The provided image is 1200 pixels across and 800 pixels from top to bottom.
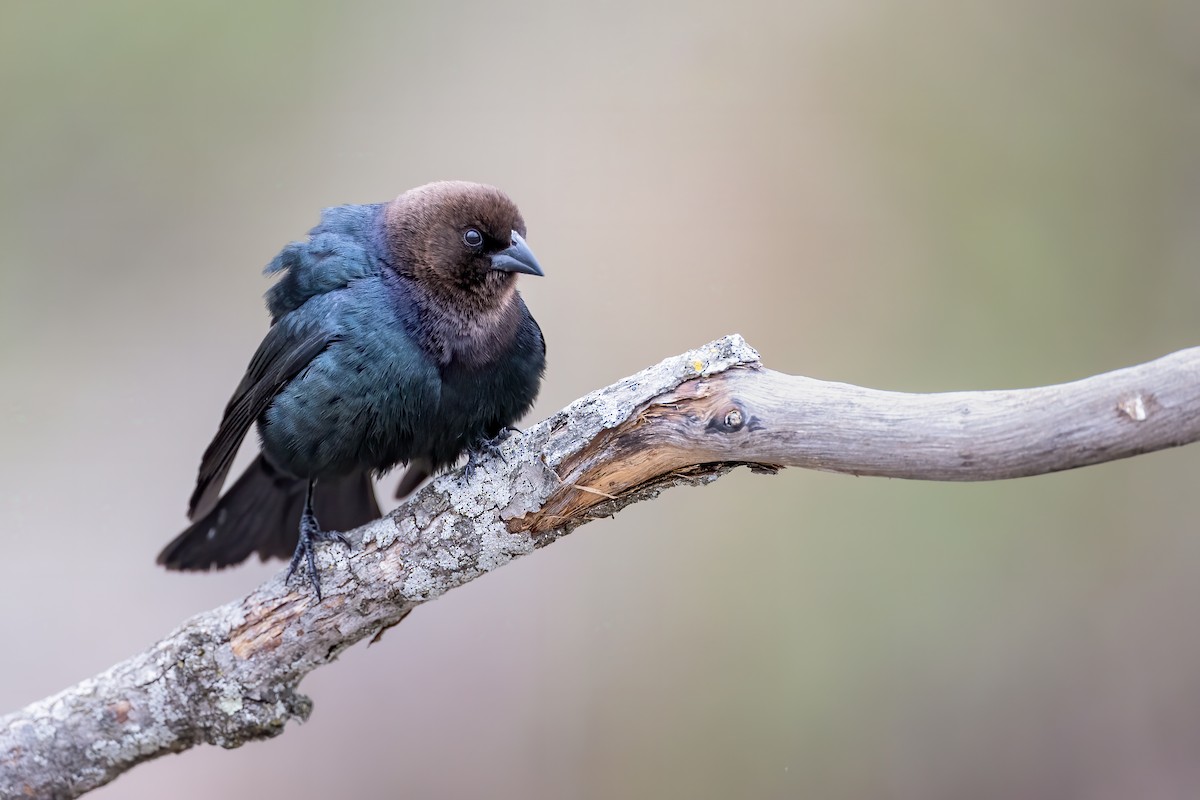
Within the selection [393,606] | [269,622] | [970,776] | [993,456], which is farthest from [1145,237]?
[269,622]

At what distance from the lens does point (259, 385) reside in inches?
121

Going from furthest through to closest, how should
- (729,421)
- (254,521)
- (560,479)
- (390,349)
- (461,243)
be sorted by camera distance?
(254,521)
(461,243)
(390,349)
(560,479)
(729,421)

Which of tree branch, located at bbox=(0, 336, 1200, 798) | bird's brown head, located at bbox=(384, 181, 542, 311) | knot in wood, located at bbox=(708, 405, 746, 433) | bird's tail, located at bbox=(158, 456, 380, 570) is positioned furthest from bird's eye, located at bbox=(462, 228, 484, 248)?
knot in wood, located at bbox=(708, 405, 746, 433)

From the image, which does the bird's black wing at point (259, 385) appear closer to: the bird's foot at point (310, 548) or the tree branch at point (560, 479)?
the bird's foot at point (310, 548)

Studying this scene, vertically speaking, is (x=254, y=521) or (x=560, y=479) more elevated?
(x=254, y=521)

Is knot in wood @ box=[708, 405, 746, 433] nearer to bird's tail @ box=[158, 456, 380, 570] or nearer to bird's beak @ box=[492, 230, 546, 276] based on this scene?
bird's beak @ box=[492, 230, 546, 276]

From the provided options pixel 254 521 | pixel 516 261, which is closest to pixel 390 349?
pixel 516 261

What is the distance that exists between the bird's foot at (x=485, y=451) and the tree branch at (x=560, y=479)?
0.04 meters

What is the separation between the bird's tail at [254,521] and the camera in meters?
3.44

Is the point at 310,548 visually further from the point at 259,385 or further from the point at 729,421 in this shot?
the point at 729,421

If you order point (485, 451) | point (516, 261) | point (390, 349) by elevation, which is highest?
point (516, 261)

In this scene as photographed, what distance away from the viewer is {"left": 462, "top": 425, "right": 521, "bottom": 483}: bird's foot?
2674 mm

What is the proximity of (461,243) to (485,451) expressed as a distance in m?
0.67

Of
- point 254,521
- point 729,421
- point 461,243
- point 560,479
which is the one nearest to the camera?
point 729,421
